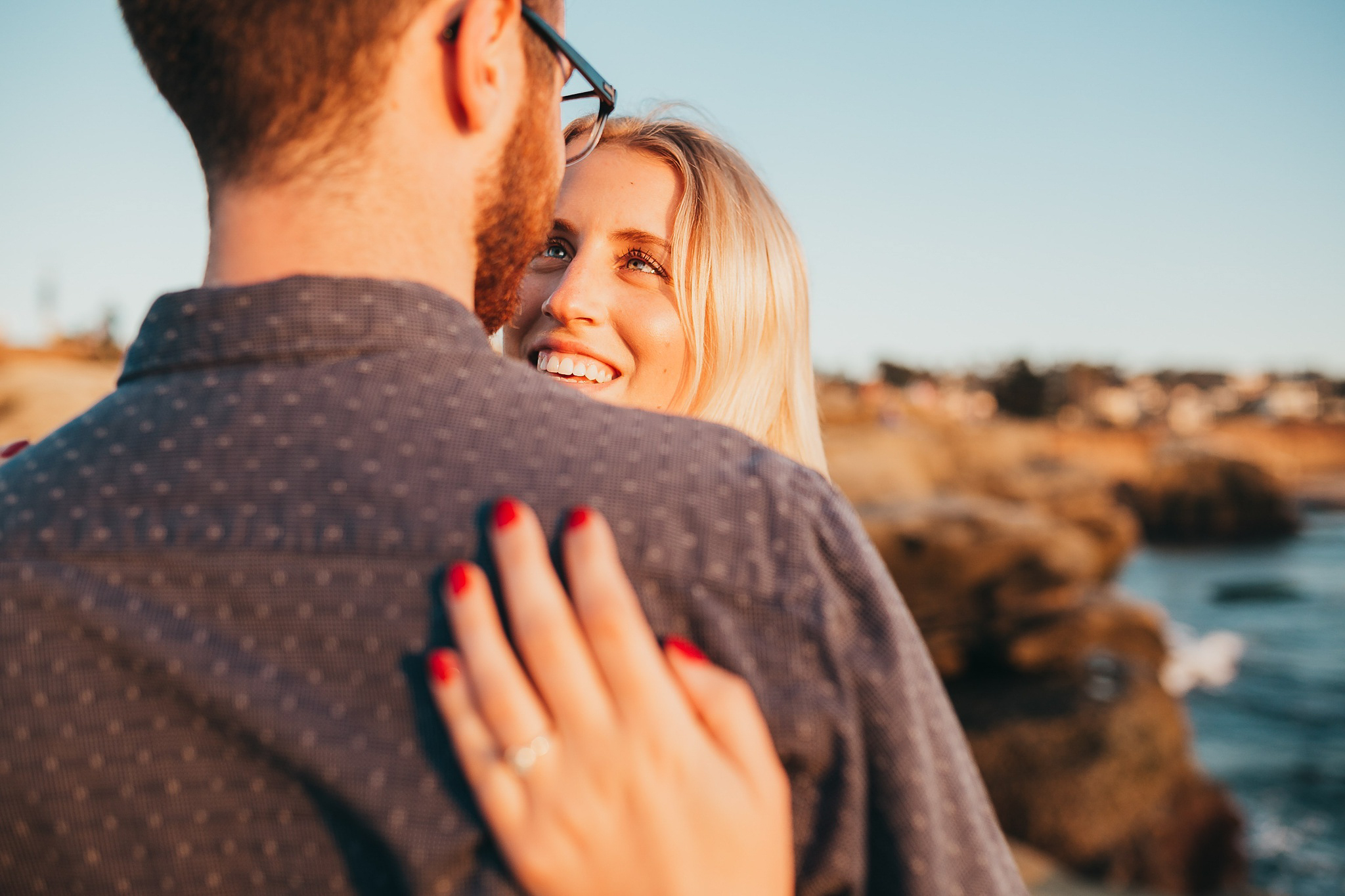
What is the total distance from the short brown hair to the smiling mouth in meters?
1.71

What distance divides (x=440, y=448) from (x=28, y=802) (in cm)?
62

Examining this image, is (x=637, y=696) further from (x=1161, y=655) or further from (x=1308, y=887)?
(x=1161, y=655)

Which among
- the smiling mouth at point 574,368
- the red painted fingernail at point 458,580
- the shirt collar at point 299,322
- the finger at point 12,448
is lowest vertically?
the finger at point 12,448

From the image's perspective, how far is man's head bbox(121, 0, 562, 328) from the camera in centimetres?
110

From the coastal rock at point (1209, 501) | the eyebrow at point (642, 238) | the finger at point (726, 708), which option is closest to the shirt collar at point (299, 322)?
the finger at point (726, 708)

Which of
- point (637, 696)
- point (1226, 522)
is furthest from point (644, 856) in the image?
point (1226, 522)

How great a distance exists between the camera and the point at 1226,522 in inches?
1355

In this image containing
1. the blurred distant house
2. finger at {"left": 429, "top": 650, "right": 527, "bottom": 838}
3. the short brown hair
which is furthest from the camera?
the blurred distant house

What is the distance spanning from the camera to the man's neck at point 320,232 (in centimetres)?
113

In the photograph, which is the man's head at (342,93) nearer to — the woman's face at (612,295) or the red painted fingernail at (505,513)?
the red painted fingernail at (505,513)

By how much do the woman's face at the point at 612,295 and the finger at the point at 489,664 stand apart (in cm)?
185

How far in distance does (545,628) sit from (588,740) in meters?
0.14

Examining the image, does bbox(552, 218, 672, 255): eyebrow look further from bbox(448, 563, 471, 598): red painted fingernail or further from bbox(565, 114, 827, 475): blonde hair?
bbox(448, 563, 471, 598): red painted fingernail

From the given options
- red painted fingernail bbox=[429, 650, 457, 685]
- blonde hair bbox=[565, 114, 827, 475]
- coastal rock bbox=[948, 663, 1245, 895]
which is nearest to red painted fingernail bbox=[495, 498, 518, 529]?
red painted fingernail bbox=[429, 650, 457, 685]
